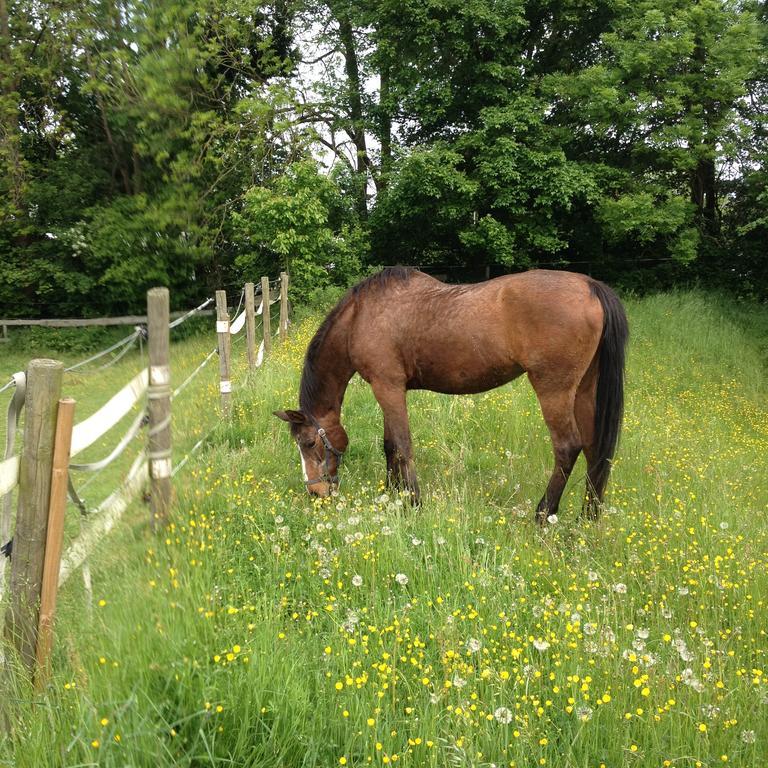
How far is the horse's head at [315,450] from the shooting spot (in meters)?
4.36

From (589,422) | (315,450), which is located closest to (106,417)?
(315,450)

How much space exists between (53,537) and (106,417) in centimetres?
62

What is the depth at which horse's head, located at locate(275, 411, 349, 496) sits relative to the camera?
4.36m

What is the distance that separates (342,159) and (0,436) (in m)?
14.8

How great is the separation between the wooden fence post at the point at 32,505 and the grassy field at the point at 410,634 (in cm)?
23

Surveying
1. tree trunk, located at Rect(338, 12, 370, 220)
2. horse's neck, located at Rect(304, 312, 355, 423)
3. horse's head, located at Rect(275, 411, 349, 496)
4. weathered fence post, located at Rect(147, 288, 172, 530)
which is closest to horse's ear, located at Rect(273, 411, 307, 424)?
horse's head, located at Rect(275, 411, 349, 496)

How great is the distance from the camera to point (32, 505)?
2.08 meters

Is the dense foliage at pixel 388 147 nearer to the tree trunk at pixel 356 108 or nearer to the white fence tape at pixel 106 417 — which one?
the tree trunk at pixel 356 108

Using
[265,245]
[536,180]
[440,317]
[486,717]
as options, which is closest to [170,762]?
[486,717]

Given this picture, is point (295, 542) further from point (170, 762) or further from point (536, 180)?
point (536, 180)

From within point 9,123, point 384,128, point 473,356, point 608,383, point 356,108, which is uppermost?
point 356,108

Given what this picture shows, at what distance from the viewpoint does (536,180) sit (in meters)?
15.9

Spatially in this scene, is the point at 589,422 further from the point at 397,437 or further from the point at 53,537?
the point at 53,537

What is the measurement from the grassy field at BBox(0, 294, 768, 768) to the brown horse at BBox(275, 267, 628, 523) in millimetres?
373
